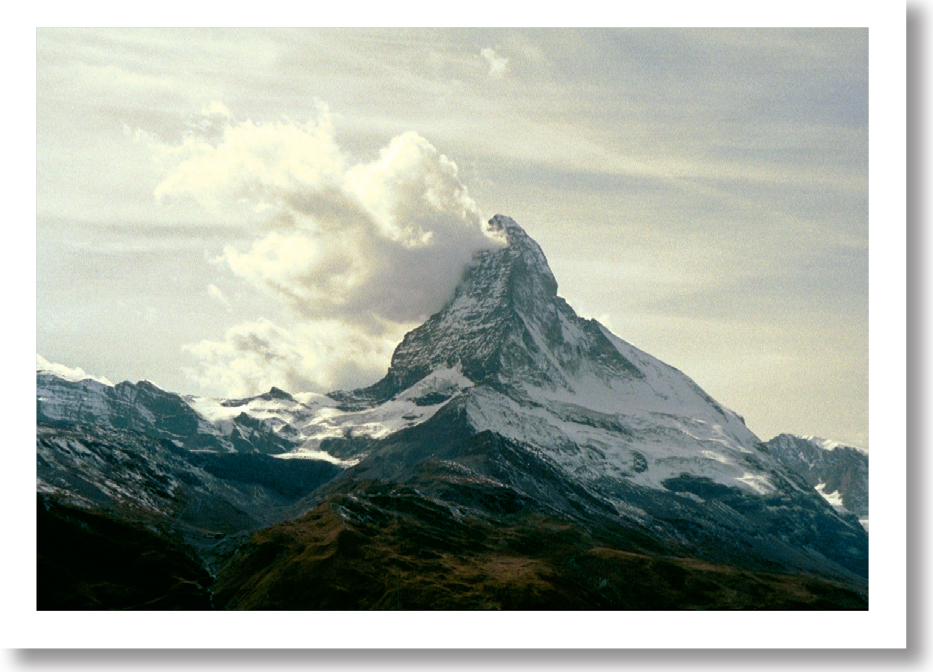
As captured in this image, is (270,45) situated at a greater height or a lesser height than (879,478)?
greater

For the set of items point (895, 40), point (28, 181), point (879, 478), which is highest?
point (895, 40)

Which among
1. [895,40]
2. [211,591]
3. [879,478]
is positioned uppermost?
[895,40]

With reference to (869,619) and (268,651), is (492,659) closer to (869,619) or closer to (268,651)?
(268,651)

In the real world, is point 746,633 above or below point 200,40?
below

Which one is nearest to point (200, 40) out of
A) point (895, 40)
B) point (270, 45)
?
point (270, 45)

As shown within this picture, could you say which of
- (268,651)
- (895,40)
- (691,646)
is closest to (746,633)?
(691,646)

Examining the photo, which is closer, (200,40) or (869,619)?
(869,619)
